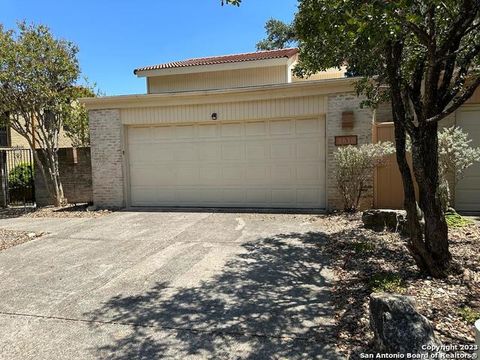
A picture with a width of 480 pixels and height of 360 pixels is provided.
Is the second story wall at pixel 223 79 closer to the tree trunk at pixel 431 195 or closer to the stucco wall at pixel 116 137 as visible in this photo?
the stucco wall at pixel 116 137

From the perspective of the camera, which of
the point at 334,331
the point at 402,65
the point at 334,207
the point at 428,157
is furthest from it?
the point at 334,207

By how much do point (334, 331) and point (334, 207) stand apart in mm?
5669

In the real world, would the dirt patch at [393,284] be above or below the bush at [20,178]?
below

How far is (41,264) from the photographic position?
4.99 meters

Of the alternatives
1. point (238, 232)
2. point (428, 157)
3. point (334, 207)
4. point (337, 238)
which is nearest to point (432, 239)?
point (428, 157)

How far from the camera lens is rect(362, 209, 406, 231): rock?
240 inches

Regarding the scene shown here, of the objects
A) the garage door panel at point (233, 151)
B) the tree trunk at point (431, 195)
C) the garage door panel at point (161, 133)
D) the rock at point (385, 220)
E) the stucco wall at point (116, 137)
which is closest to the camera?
the tree trunk at point (431, 195)

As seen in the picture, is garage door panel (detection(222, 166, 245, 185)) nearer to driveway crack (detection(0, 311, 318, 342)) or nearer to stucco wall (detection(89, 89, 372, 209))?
stucco wall (detection(89, 89, 372, 209))

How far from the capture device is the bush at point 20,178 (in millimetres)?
A: 11648

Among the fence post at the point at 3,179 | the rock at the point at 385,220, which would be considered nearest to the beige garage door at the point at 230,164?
the rock at the point at 385,220

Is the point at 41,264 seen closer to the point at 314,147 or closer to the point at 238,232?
the point at 238,232

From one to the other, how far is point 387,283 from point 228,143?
19.9 ft

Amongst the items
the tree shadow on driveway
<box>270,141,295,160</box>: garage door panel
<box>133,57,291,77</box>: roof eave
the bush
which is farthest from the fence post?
the tree shadow on driveway

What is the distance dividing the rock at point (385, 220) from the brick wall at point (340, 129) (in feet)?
6.09
